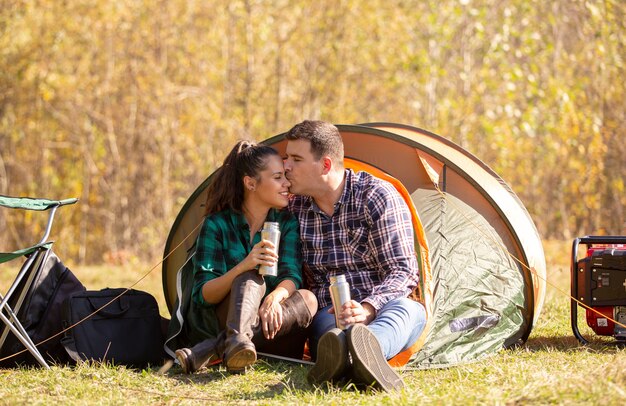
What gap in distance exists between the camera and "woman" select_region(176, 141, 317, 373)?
162 inches

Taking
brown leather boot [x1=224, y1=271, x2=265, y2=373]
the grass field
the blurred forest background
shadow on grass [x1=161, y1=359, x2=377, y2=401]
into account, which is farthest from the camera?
the blurred forest background

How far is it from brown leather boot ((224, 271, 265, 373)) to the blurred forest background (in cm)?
676

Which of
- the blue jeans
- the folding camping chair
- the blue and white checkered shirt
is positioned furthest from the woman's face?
the folding camping chair

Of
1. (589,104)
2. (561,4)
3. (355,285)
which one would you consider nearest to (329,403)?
(355,285)

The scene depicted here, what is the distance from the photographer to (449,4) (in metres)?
10.9

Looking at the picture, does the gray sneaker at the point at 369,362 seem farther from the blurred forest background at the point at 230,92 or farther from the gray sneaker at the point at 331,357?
the blurred forest background at the point at 230,92

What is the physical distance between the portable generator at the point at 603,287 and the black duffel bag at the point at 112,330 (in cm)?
221

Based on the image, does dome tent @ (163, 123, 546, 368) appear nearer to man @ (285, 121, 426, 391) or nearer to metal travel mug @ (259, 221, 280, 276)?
man @ (285, 121, 426, 391)

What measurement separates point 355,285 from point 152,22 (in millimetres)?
7235

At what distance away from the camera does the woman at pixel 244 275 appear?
4113mm

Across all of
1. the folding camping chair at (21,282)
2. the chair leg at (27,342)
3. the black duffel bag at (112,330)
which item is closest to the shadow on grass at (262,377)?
the black duffel bag at (112,330)

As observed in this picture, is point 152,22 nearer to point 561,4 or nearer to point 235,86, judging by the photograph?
point 235,86

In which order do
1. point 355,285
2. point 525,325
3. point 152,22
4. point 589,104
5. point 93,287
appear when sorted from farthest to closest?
point 152,22, point 589,104, point 93,287, point 525,325, point 355,285

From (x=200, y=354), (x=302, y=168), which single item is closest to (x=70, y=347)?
(x=200, y=354)
